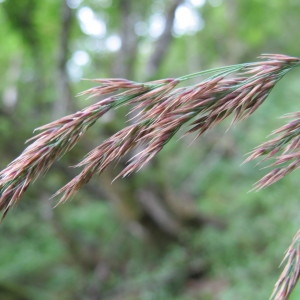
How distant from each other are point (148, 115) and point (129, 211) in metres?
8.06

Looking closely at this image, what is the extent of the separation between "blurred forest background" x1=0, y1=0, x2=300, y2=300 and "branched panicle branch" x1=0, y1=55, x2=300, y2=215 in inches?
154

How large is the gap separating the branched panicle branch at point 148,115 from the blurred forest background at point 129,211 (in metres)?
3.91

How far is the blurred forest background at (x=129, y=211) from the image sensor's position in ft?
27.2

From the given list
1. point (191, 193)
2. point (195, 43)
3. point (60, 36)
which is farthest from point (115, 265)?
point (195, 43)

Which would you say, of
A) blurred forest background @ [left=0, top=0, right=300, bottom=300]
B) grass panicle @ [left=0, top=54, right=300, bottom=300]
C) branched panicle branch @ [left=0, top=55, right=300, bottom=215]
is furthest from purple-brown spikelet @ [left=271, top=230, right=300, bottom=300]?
blurred forest background @ [left=0, top=0, right=300, bottom=300]

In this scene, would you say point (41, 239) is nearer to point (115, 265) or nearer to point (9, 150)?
point (115, 265)

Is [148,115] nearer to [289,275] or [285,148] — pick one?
[285,148]

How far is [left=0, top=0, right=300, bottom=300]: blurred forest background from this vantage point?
8289 millimetres

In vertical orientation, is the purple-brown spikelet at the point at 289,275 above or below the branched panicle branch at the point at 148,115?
below

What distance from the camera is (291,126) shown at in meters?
1.55

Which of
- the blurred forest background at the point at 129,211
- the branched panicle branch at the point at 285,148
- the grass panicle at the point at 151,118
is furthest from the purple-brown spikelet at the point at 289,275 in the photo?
the blurred forest background at the point at 129,211

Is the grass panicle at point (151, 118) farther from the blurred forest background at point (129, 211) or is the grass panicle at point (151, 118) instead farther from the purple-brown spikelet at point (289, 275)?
the blurred forest background at point (129, 211)

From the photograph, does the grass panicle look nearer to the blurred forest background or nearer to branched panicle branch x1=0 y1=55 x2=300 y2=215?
branched panicle branch x1=0 y1=55 x2=300 y2=215

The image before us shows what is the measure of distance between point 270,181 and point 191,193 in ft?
38.0
